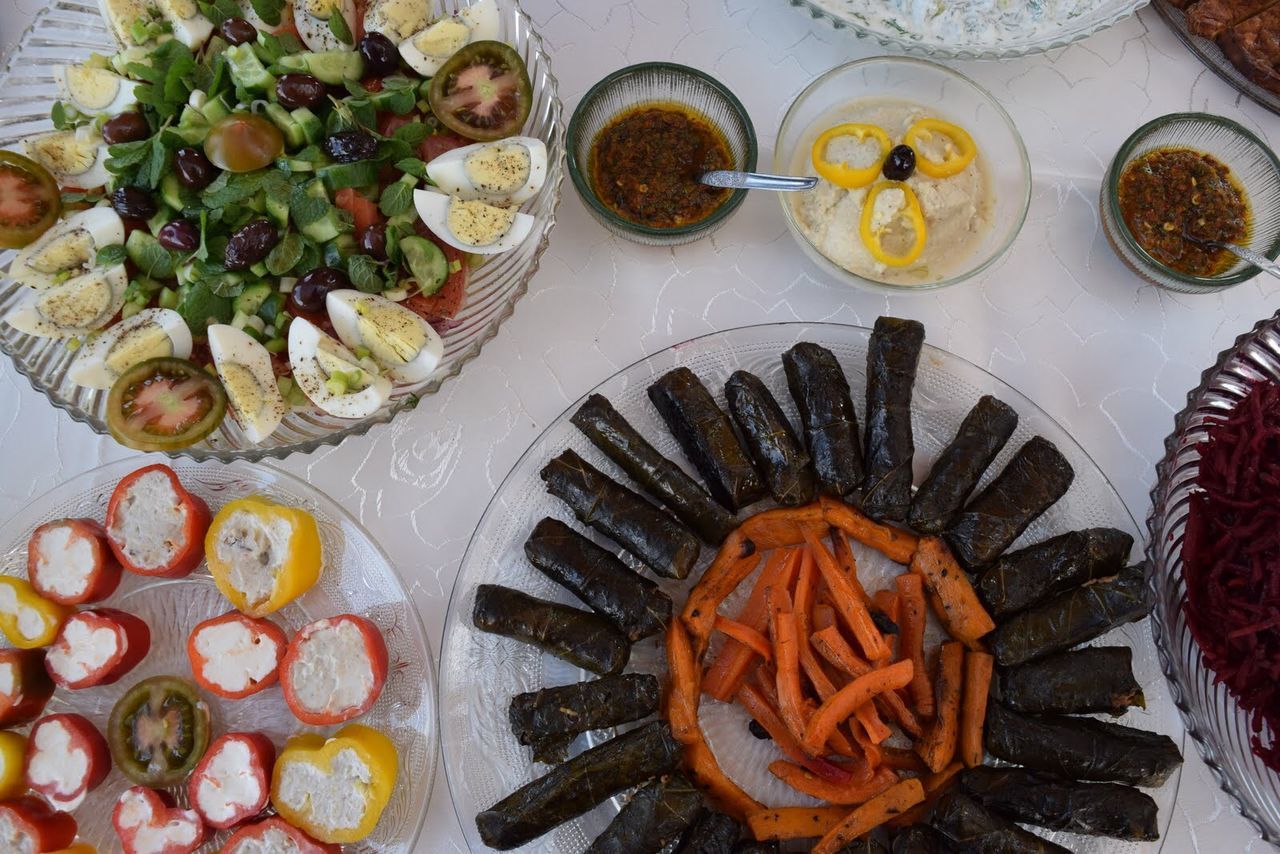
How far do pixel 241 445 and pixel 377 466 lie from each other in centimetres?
44

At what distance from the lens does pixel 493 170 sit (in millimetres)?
2539

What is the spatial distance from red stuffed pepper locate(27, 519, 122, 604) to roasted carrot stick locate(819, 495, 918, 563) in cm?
204

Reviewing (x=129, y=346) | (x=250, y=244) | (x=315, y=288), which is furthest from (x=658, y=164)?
(x=129, y=346)

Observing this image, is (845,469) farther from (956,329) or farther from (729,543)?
(956,329)

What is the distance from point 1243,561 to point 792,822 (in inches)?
52.6

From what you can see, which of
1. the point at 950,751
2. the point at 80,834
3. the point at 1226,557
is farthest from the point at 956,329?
the point at 80,834

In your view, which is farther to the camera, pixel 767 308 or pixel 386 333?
pixel 767 308

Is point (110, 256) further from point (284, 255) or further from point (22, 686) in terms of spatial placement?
point (22, 686)

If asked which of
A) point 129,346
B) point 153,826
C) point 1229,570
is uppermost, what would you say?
point 129,346

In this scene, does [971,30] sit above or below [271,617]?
above

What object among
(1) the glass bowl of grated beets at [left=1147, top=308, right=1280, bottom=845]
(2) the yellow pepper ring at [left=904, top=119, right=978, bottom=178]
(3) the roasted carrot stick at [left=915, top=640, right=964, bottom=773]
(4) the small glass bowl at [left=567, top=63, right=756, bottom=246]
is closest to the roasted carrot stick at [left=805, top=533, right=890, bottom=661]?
(3) the roasted carrot stick at [left=915, top=640, right=964, bottom=773]

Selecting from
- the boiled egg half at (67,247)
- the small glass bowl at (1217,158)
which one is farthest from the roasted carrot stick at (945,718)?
the boiled egg half at (67,247)

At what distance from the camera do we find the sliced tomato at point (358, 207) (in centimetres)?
255

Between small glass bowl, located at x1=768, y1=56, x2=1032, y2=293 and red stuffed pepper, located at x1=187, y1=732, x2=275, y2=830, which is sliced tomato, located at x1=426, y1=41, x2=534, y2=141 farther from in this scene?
red stuffed pepper, located at x1=187, y1=732, x2=275, y2=830
